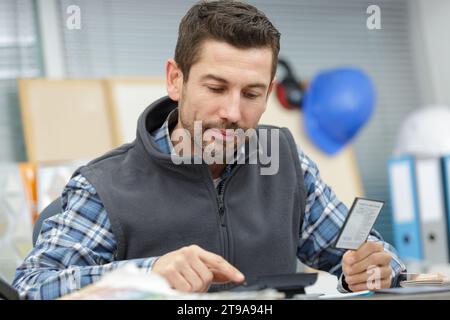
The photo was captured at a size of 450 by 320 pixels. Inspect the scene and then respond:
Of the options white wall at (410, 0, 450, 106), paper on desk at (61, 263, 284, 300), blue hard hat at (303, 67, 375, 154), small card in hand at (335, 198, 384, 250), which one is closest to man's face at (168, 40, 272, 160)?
small card in hand at (335, 198, 384, 250)

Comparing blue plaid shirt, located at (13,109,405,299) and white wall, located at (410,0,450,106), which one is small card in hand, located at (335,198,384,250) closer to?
blue plaid shirt, located at (13,109,405,299)

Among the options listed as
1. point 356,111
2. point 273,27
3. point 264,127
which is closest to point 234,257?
point 264,127

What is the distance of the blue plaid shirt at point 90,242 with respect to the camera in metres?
1.05

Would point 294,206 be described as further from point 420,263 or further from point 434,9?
point 434,9

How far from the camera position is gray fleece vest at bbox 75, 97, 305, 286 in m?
1.25

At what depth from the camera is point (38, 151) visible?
9.10 feet

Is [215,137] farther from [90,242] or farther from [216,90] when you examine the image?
[90,242]

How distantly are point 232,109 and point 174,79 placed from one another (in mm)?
174

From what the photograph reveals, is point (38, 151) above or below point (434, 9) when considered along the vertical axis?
below

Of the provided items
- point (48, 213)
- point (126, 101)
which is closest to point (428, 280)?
point (48, 213)

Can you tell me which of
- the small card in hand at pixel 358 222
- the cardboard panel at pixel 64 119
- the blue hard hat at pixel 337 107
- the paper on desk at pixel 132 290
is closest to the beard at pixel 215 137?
the small card in hand at pixel 358 222

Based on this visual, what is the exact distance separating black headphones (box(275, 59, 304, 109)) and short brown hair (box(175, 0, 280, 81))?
181 cm

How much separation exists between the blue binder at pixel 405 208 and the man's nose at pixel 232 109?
Result: 2016mm
